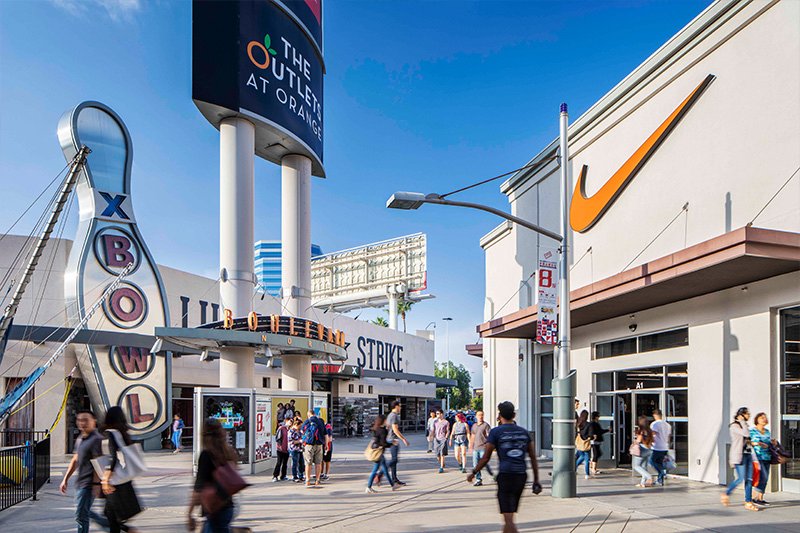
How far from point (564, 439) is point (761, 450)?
10.6 ft

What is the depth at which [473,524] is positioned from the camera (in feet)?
34.2

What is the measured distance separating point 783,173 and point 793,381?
12.7ft

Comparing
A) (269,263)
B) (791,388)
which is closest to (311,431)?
(791,388)

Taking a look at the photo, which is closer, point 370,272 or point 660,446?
point 660,446

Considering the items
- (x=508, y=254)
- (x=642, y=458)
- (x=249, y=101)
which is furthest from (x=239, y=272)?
(x=642, y=458)

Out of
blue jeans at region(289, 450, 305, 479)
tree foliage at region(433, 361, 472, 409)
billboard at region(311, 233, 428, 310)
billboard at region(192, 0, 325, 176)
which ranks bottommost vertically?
tree foliage at region(433, 361, 472, 409)

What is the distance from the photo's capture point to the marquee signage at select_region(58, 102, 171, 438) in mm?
24305

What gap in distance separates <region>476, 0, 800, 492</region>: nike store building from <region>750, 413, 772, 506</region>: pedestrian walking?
1708 millimetres

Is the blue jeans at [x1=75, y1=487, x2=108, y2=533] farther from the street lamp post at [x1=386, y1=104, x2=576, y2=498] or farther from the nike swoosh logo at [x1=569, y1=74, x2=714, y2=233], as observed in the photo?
the nike swoosh logo at [x1=569, y1=74, x2=714, y2=233]

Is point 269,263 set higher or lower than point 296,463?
higher

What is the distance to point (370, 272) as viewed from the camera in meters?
60.7

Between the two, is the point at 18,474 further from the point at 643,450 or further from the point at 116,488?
the point at 643,450

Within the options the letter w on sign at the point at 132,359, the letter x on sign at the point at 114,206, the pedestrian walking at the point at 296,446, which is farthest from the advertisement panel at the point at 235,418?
the letter x on sign at the point at 114,206

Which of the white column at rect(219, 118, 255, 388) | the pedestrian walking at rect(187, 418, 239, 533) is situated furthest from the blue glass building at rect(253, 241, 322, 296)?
the pedestrian walking at rect(187, 418, 239, 533)
